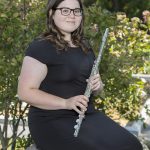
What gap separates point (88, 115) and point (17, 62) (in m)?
1.14

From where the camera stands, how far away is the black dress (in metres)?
3.03

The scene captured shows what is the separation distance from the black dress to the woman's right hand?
106mm

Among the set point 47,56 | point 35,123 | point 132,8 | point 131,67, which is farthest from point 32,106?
point 132,8

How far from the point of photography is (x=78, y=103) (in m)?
2.99

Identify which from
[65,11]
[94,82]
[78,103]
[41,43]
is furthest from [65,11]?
[78,103]

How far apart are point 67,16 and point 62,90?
1.53 feet

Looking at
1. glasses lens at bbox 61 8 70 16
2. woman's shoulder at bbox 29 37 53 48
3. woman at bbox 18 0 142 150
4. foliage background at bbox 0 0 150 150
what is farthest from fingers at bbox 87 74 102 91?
foliage background at bbox 0 0 150 150

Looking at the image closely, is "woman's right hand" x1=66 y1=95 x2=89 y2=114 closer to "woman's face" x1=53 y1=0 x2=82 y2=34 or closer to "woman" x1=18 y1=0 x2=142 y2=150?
"woman" x1=18 y1=0 x2=142 y2=150

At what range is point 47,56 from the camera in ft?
10.3

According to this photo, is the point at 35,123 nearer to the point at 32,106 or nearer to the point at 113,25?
the point at 32,106

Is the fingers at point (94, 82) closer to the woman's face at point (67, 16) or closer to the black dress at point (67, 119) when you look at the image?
the black dress at point (67, 119)

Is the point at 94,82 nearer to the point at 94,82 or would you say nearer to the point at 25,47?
the point at 94,82

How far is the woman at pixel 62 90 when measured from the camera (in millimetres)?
3047

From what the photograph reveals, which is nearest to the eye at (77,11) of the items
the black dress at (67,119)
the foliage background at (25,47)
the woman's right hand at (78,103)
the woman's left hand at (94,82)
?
the black dress at (67,119)
